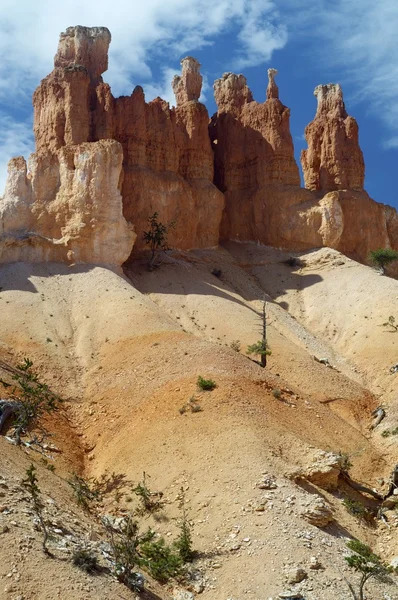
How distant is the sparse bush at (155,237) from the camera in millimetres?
Result: 48662

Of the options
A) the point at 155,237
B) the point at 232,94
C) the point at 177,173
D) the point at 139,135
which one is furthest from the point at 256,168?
the point at 155,237

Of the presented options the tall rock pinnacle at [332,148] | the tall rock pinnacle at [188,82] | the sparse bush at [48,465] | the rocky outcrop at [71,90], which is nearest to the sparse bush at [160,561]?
the sparse bush at [48,465]

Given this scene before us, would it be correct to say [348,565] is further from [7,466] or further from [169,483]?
[7,466]

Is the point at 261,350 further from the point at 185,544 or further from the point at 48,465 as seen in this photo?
the point at 185,544

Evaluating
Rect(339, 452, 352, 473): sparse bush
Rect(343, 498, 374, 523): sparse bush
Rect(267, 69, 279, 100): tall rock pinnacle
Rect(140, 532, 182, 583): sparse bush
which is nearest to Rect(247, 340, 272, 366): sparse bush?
Rect(339, 452, 352, 473): sparse bush

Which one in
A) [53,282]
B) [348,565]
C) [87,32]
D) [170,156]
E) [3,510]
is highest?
[87,32]

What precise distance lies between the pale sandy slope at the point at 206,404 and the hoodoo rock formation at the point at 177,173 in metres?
4.20

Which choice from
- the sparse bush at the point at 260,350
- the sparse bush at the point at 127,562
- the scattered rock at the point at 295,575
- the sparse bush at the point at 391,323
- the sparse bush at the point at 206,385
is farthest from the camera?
the sparse bush at the point at 391,323

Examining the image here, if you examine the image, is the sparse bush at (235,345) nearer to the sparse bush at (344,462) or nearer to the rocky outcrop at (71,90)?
the sparse bush at (344,462)

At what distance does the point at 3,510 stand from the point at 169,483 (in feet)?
23.2

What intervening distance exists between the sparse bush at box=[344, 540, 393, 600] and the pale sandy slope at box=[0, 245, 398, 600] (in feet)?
1.68

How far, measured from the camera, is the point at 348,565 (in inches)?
695

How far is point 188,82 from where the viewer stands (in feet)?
194

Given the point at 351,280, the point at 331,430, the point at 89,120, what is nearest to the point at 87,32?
the point at 89,120
